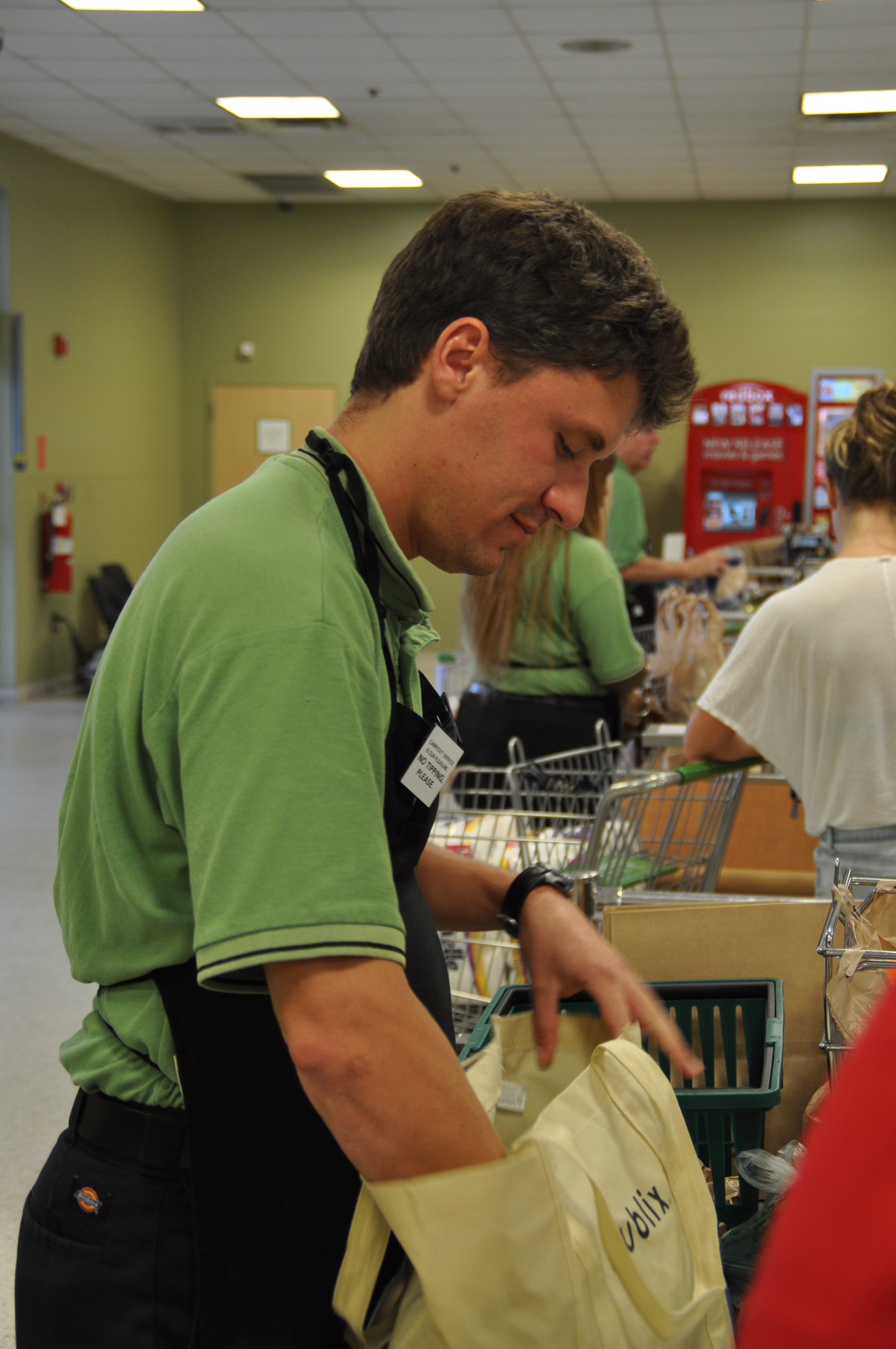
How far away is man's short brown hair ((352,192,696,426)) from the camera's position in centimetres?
102

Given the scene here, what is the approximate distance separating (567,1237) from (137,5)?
7.20 meters

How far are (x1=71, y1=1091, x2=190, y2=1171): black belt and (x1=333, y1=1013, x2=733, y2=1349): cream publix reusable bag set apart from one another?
0.58ft

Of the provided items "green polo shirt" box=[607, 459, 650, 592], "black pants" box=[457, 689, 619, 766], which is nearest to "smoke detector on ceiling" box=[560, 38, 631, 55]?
"green polo shirt" box=[607, 459, 650, 592]

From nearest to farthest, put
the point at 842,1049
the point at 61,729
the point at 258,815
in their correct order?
the point at 258,815, the point at 842,1049, the point at 61,729

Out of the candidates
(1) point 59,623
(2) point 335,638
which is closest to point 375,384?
(2) point 335,638

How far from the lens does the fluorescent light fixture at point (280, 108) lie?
27.8 ft

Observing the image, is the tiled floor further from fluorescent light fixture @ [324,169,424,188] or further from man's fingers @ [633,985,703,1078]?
fluorescent light fixture @ [324,169,424,188]

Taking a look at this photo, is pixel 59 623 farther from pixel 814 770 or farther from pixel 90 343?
pixel 814 770

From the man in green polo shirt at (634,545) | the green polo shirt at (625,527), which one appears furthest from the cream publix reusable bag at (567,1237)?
the green polo shirt at (625,527)

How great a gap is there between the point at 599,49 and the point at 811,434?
5277 mm

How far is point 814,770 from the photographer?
225cm

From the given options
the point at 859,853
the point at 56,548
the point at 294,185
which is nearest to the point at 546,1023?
the point at 859,853

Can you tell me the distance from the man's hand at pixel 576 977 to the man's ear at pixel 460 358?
21.6 inches

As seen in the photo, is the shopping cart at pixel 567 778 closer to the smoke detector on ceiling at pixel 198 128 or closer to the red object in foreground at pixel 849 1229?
the red object in foreground at pixel 849 1229
